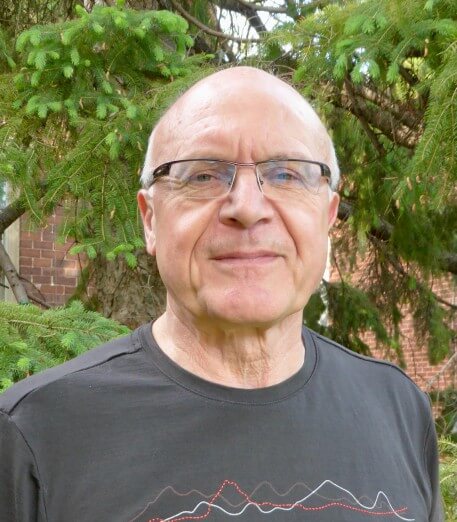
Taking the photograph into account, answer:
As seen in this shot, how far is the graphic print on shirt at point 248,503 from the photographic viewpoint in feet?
5.03

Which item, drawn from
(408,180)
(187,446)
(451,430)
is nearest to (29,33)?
(408,180)

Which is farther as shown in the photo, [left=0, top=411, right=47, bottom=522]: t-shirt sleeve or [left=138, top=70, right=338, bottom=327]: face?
[left=138, top=70, right=338, bottom=327]: face

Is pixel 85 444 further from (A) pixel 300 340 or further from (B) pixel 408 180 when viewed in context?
(B) pixel 408 180

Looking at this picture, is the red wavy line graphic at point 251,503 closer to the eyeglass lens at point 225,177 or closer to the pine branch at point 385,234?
the eyeglass lens at point 225,177

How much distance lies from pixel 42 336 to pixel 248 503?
1893mm

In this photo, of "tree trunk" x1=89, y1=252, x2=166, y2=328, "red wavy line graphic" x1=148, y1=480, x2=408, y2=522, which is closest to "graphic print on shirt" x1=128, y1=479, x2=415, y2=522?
"red wavy line graphic" x1=148, y1=480, x2=408, y2=522

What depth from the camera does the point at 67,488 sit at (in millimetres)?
1546

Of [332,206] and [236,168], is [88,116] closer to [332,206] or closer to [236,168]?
[332,206]

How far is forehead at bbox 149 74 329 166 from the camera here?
168 centimetres

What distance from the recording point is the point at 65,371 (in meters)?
1.69

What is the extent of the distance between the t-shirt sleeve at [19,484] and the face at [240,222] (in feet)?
1.41

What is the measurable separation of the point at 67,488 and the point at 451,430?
15.9 ft

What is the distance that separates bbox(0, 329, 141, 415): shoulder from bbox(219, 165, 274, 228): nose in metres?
0.37

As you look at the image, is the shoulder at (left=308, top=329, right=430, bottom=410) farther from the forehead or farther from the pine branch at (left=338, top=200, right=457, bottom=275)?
the pine branch at (left=338, top=200, right=457, bottom=275)
